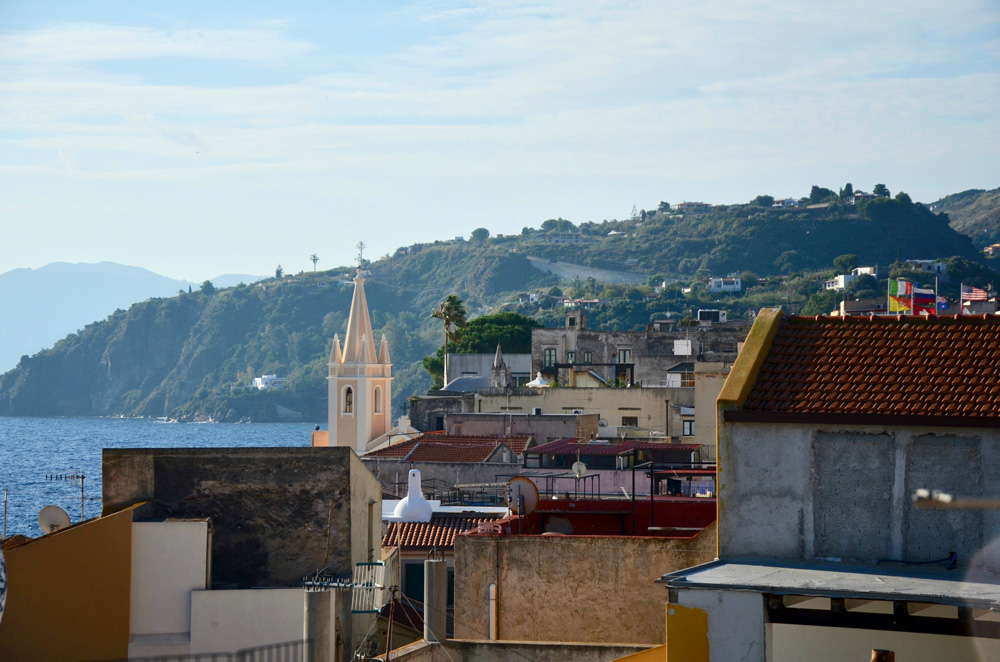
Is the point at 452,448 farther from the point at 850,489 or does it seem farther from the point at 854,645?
the point at 850,489

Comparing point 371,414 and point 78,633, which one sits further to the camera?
point 371,414

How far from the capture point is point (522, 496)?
2006 cm

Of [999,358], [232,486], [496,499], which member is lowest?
[496,499]

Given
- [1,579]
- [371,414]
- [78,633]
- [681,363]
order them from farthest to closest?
[371,414]
[681,363]
[78,633]
[1,579]

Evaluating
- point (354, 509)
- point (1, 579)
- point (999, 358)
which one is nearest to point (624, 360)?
point (354, 509)

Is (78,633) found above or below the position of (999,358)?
below

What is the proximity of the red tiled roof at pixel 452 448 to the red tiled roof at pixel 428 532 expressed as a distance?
16.9m

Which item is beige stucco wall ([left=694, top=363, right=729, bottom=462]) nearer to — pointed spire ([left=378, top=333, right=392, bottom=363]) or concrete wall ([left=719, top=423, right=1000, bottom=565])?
concrete wall ([left=719, top=423, right=1000, bottom=565])

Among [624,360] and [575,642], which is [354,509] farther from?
[624,360]

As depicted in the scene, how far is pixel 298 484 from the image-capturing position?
20828 millimetres

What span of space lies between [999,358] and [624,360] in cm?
7490

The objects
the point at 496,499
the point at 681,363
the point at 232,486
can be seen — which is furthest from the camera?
the point at 681,363

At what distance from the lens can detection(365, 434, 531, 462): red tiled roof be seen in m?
50.4

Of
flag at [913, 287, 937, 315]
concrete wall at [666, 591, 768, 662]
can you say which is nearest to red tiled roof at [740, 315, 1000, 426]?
concrete wall at [666, 591, 768, 662]
